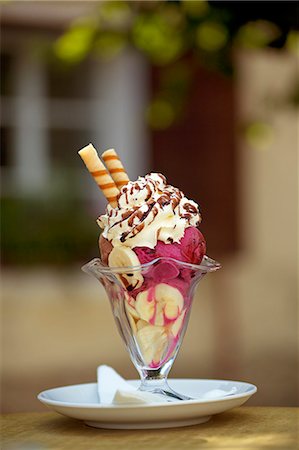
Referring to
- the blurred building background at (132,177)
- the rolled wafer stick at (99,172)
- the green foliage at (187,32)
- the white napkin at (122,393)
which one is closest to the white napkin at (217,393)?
the white napkin at (122,393)

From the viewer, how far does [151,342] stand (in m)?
1.53

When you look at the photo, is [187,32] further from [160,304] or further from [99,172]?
[160,304]

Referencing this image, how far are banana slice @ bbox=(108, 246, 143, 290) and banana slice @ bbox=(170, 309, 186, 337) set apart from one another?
0.09 meters

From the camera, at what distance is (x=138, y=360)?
1.55 m

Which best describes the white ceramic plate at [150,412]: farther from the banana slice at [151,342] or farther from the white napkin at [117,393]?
the banana slice at [151,342]

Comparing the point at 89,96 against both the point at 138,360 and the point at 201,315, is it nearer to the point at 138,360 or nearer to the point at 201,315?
the point at 201,315

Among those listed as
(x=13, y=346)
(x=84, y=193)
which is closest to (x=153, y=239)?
(x=13, y=346)

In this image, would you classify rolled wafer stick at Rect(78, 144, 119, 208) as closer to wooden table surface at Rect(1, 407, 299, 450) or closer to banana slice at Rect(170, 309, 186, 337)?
banana slice at Rect(170, 309, 186, 337)

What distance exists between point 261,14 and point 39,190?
4.72m

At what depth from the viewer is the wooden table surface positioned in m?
1.34

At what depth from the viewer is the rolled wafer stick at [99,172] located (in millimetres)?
1585

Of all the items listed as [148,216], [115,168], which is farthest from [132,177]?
[148,216]

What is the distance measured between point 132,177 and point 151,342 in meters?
5.92

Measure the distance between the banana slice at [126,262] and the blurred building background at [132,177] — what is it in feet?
16.5
